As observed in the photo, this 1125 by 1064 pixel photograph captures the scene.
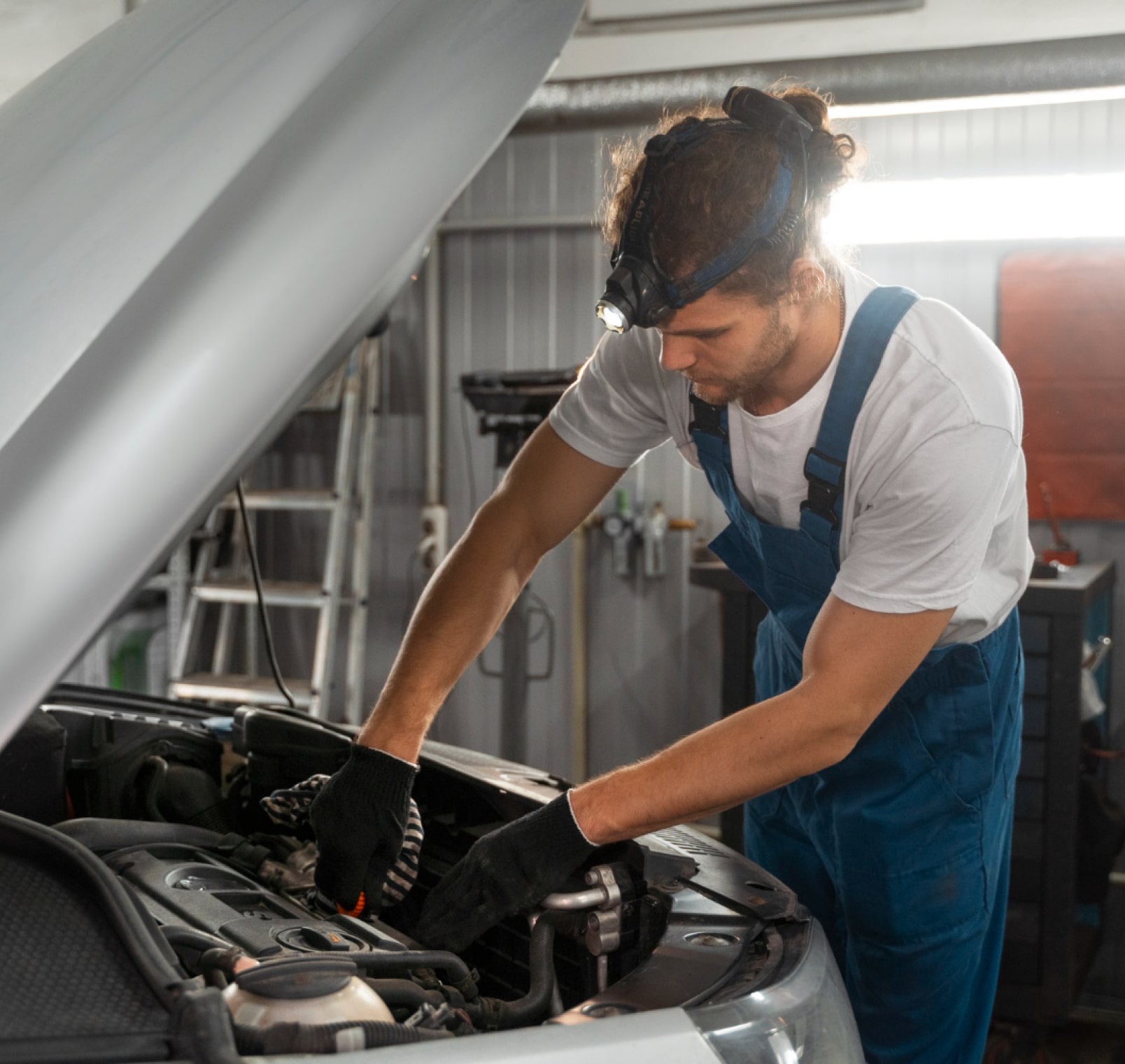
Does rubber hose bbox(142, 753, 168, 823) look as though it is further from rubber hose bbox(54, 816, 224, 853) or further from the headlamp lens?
the headlamp lens

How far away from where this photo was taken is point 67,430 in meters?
0.67

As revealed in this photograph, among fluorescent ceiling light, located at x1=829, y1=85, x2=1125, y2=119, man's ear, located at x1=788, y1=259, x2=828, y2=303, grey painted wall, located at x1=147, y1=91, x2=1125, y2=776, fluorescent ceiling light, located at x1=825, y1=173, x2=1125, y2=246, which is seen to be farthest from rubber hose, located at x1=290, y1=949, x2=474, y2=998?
grey painted wall, located at x1=147, y1=91, x2=1125, y2=776

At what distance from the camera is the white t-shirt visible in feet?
4.32

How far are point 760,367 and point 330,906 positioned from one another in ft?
2.65

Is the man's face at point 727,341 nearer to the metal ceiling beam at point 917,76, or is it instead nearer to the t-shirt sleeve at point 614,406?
the t-shirt sleeve at point 614,406

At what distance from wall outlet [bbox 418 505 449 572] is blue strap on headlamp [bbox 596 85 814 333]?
10.3ft

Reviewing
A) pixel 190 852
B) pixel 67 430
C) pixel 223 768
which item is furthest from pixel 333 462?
pixel 67 430

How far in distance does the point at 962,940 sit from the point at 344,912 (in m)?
0.86

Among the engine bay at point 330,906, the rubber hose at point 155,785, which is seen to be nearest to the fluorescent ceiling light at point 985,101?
the engine bay at point 330,906

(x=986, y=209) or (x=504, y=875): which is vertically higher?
(x=986, y=209)

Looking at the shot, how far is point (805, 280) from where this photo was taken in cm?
134

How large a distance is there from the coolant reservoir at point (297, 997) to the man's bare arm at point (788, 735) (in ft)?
1.26

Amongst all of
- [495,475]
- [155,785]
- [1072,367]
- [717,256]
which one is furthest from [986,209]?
[155,785]

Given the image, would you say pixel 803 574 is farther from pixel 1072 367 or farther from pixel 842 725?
pixel 1072 367
